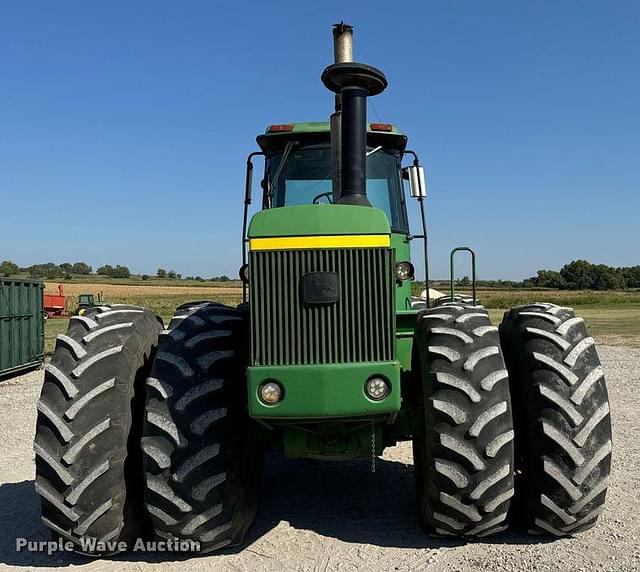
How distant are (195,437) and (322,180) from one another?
2898 millimetres

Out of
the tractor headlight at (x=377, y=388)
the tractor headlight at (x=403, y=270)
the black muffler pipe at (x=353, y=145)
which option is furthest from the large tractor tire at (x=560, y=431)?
the black muffler pipe at (x=353, y=145)

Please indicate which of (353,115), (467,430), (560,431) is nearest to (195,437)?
(467,430)

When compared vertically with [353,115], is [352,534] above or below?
below

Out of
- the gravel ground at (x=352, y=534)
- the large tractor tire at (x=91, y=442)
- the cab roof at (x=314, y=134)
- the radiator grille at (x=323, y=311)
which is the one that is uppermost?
the cab roof at (x=314, y=134)

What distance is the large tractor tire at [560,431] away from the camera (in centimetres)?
412

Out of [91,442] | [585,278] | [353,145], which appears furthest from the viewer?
[585,278]

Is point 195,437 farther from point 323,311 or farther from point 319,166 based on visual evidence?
point 319,166

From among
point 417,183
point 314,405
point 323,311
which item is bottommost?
point 314,405

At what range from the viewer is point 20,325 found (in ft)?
50.4

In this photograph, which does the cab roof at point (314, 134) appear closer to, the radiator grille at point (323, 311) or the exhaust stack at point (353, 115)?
the exhaust stack at point (353, 115)

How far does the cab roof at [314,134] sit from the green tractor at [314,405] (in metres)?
2.02

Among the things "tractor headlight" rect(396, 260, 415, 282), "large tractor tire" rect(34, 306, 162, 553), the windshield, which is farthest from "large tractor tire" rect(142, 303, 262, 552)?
the windshield

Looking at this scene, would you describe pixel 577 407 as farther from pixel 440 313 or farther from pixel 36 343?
pixel 36 343

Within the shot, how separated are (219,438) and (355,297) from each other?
3.97 feet
